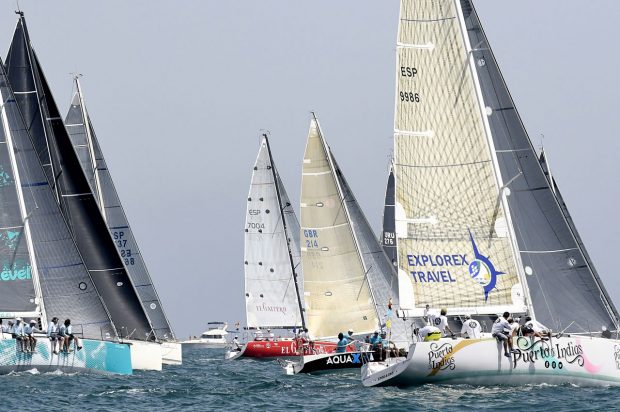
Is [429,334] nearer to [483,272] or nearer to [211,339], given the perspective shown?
[483,272]

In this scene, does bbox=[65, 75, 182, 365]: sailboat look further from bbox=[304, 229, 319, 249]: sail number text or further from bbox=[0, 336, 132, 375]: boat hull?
bbox=[0, 336, 132, 375]: boat hull

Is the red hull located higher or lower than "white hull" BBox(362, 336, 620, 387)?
higher

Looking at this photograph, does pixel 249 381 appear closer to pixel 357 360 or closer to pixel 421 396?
pixel 357 360

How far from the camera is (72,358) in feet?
114

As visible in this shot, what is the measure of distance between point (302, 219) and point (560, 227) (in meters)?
15.6

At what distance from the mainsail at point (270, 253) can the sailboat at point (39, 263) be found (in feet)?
62.4

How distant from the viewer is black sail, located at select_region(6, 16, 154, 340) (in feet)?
136

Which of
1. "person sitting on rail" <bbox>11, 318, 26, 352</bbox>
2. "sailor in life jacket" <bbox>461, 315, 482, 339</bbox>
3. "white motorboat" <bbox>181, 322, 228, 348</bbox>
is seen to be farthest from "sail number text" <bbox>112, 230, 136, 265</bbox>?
"white motorboat" <bbox>181, 322, 228, 348</bbox>

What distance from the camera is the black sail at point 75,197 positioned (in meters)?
41.4

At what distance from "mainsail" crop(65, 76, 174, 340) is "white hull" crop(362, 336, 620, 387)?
2290cm

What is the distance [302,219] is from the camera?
42.9 meters

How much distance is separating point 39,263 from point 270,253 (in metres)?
22.7

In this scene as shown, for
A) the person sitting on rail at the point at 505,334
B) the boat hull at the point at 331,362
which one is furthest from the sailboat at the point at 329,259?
the person sitting on rail at the point at 505,334

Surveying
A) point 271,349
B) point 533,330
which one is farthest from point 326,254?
point 533,330
